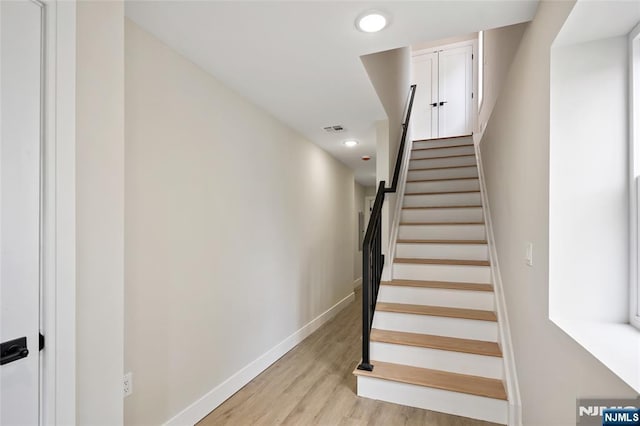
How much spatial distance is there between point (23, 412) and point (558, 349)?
188 cm

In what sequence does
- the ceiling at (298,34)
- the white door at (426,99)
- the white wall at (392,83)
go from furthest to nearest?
the white door at (426,99), the white wall at (392,83), the ceiling at (298,34)

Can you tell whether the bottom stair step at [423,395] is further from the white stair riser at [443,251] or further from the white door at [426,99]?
the white door at [426,99]

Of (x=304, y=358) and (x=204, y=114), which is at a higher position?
(x=204, y=114)

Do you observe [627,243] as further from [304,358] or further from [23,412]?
[304,358]

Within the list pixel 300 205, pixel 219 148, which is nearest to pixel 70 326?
pixel 219 148

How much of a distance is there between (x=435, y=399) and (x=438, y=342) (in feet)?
1.24

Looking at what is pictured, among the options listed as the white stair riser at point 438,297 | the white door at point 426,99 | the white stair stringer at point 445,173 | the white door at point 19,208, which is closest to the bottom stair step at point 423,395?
the white stair riser at point 438,297

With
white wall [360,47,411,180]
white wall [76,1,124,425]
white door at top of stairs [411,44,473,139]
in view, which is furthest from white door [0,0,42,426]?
white door at top of stairs [411,44,473,139]

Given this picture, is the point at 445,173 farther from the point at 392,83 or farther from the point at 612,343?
the point at 612,343

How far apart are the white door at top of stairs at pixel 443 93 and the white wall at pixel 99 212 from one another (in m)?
5.27

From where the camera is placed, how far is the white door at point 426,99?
18.5ft

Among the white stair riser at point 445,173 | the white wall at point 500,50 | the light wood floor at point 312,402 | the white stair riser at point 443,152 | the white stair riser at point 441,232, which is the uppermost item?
the white wall at point 500,50

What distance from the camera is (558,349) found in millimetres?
1277

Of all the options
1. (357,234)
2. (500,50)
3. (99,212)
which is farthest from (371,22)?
(357,234)
